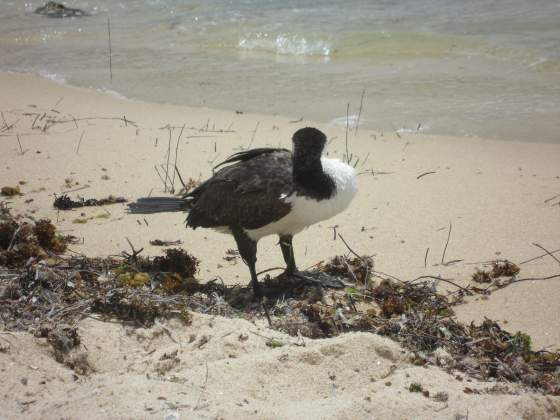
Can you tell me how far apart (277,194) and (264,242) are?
4.97ft

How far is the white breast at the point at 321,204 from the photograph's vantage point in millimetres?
4703

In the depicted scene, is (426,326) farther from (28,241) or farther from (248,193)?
(28,241)

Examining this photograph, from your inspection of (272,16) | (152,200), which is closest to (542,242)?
(152,200)

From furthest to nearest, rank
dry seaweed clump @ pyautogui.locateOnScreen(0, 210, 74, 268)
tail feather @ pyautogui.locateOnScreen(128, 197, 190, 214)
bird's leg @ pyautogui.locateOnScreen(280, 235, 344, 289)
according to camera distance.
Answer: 1. tail feather @ pyautogui.locateOnScreen(128, 197, 190, 214)
2. bird's leg @ pyautogui.locateOnScreen(280, 235, 344, 289)
3. dry seaweed clump @ pyautogui.locateOnScreen(0, 210, 74, 268)

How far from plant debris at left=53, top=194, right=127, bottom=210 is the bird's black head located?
8.19 ft

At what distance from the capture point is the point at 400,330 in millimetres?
4359

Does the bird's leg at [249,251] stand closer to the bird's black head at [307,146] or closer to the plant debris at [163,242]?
the bird's black head at [307,146]

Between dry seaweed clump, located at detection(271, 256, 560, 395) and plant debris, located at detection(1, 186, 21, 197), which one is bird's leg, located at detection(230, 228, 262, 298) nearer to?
dry seaweed clump, located at detection(271, 256, 560, 395)

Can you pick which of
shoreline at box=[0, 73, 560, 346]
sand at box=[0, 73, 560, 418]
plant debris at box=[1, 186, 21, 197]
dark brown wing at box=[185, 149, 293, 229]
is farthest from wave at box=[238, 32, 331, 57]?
dark brown wing at box=[185, 149, 293, 229]

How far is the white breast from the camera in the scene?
4.70 metres

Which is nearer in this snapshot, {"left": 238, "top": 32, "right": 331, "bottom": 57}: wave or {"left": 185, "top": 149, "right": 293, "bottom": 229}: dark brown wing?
{"left": 185, "top": 149, "right": 293, "bottom": 229}: dark brown wing

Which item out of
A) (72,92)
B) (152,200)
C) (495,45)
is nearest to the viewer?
(152,200)

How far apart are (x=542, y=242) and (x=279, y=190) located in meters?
2.39

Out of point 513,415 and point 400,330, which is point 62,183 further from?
point 513,415
